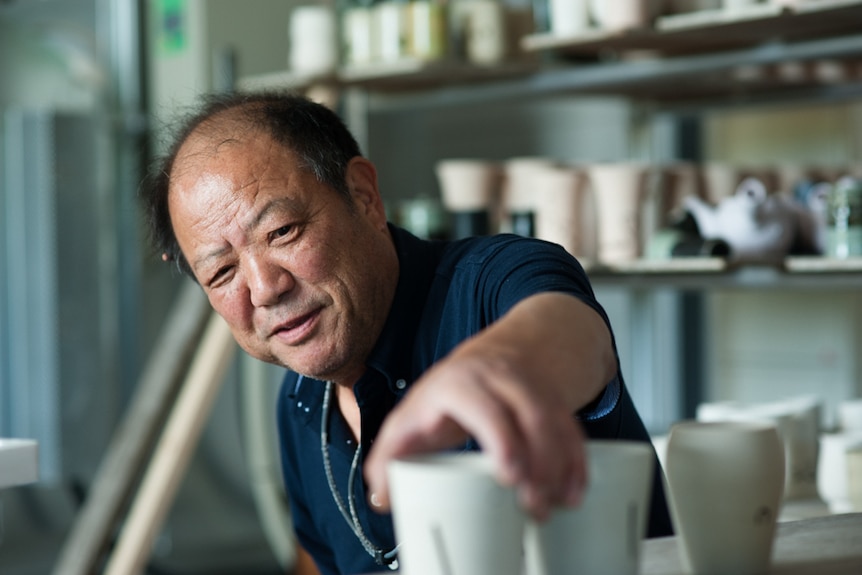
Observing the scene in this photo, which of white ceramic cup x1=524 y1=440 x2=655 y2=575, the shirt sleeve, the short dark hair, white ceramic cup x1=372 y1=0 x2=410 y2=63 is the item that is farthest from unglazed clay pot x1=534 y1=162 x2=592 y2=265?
white ceramic cup x1=524 y1=440 x2=655 y2=575

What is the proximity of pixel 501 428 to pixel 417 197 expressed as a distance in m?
3.25

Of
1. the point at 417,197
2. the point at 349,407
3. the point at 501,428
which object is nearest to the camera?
the point at 501,428

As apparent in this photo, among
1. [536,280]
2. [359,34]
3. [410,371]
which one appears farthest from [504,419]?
[359,34]

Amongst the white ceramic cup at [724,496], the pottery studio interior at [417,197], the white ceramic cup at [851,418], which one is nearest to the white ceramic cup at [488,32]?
the pottery studio interior at [417,197]

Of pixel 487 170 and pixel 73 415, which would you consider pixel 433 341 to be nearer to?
pixel 487 170

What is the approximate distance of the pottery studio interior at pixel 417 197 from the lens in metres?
2.37

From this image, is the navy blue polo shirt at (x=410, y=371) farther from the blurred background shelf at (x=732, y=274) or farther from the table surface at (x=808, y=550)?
the blurred background shelf at (x=732, y=274)

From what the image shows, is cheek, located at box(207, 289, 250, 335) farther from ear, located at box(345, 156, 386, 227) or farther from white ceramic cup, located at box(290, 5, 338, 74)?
white ceramic cup, located at box(290, 5, 338, 74)

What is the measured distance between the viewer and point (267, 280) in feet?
4.05

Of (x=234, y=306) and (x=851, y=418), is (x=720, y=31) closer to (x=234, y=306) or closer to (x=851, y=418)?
(x=851, y=418)

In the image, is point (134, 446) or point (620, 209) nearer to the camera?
point (134, 446)

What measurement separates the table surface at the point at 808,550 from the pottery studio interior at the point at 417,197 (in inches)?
49.7

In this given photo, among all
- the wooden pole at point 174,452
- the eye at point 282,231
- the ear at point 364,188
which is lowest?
the wooden pole at point 174,452

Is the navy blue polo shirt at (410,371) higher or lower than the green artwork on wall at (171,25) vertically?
lower
